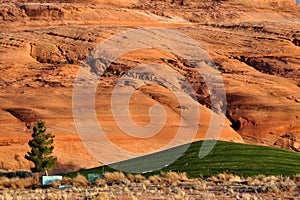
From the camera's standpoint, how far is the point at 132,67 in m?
49.7

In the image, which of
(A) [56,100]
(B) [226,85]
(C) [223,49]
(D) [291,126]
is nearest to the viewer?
(A) [56,100]

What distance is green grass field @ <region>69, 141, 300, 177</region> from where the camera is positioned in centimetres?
2297

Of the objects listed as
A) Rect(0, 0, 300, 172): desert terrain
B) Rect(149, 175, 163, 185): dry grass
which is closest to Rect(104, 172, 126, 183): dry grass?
Rect(149, 175, 163, 185): dry grass

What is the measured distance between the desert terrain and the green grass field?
344 inches

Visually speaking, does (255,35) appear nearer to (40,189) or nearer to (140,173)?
(140,173)

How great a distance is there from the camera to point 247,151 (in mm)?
26016

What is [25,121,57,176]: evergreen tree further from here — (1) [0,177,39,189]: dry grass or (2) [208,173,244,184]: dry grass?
(2) [208,173,244,184]: dry grass

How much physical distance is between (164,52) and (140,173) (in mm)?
30146

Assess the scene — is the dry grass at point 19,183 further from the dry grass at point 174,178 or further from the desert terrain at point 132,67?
the desert terrain at point 132,67

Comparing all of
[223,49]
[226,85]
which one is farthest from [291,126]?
[223,49]

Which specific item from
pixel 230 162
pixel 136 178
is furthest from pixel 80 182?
pixel 230 162

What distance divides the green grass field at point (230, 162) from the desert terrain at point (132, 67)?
8.73m

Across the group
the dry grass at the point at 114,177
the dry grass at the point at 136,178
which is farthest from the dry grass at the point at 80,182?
the dry grass at the point at 136,178

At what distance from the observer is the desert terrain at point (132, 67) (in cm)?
3841
